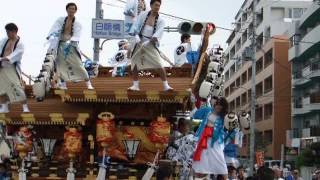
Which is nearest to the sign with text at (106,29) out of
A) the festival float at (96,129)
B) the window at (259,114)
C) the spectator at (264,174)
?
the festival float at (96,129)

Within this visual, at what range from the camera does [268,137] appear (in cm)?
4938

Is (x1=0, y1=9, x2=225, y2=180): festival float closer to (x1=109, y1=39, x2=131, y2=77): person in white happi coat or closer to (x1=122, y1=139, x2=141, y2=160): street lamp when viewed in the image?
(x1=122, y1=139, x2=141, y2=160): street lamp

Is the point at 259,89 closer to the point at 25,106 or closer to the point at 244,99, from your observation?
the point at 244,99

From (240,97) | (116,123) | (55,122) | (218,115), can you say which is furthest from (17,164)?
(240,97)

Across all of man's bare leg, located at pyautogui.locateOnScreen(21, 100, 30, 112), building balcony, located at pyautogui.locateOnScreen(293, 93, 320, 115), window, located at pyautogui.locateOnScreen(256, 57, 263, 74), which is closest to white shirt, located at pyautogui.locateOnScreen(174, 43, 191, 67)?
man's bare leg, located at pyautogui.locateOnScreen(21, 100, 30, 112)

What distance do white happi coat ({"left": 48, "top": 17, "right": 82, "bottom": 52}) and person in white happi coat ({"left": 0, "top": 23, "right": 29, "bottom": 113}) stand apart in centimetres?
48

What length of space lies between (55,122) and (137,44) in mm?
1803

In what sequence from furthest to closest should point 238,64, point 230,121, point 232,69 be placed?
point 232,69, point 238,64, point 230,121

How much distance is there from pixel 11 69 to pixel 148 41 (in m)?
2.28

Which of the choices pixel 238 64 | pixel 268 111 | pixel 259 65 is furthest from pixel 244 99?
pixel 268 111

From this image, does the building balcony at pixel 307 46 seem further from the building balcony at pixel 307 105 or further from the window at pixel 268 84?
the window at pixel 268 84

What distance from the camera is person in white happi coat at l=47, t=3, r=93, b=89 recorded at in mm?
9312

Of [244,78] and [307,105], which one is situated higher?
[244,78]

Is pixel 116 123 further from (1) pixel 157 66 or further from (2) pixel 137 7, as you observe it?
(2) pixel 137 7
